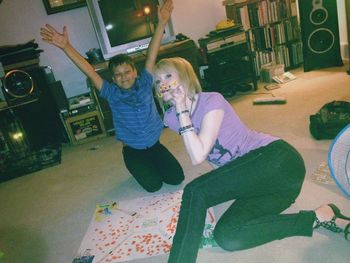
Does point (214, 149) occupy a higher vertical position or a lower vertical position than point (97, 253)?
higher

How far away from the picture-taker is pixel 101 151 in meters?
3.17

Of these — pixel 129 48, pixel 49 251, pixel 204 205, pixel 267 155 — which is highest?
pixel 129 48

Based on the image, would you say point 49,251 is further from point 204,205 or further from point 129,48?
point 129,48

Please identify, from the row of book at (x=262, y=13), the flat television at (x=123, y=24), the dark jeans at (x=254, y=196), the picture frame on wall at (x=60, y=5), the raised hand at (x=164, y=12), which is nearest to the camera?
the dark jeans at (x=254, y=196)

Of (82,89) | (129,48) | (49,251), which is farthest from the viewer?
(82,89)

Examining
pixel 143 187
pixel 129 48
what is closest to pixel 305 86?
pixel 129 48

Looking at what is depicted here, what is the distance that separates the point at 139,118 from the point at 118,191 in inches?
22.5

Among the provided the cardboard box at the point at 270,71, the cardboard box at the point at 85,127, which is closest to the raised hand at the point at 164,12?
the cardboard box at the point at 85,127

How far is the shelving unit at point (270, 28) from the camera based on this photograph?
3.80 metres

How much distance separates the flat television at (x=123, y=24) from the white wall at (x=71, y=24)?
0.44 m

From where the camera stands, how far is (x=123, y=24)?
11.3ft

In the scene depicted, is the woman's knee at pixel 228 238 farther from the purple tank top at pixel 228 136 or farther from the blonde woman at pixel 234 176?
the purple tank top at pixel 228 136

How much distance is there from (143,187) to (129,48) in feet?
6.15

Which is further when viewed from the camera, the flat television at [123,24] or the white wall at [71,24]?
the white wall at [71,24]
